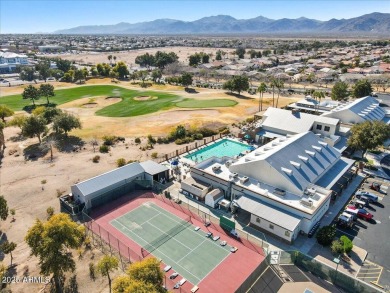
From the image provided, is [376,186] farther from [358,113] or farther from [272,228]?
[358,113]

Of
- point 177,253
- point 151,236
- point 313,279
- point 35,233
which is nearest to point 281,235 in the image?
point 313,279

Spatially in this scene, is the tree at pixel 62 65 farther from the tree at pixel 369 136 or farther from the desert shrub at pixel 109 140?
the tree at pixel 369 136

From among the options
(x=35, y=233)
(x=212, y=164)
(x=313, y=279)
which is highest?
(x=35, y=233)

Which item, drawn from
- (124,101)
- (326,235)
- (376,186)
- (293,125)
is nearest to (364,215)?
(326,235)

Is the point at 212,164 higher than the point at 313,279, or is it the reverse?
the point at 212,164

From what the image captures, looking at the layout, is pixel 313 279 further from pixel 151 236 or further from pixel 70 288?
pixel 70 288

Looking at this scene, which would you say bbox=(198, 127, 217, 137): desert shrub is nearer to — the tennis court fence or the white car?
the tennis court fence

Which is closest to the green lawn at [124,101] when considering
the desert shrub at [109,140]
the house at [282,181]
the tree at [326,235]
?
the desert shrub at [109,140]

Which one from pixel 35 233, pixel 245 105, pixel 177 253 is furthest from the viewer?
pixel 245 105
